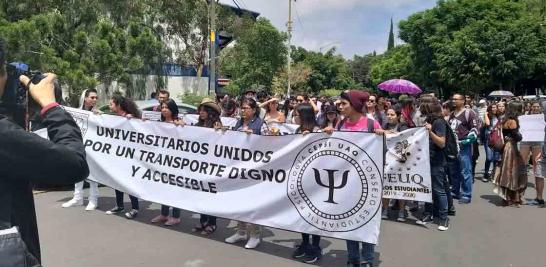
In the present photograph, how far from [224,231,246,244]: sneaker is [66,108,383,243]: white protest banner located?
34 cm

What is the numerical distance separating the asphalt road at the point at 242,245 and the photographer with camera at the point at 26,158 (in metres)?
3.29

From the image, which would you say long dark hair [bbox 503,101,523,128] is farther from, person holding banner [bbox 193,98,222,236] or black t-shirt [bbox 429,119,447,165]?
person holding banner [bbox 193,98,222,236]

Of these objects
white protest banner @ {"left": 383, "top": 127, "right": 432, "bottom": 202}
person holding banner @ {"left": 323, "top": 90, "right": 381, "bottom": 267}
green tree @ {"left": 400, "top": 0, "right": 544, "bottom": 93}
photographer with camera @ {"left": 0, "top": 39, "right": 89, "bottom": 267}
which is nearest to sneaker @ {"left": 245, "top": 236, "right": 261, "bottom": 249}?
person holding banner @ {"left": 323, "top": 90, "right": 381, "bottom": 267}

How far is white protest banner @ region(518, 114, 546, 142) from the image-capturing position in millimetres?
7988

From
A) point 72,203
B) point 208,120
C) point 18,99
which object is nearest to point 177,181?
point 208,120

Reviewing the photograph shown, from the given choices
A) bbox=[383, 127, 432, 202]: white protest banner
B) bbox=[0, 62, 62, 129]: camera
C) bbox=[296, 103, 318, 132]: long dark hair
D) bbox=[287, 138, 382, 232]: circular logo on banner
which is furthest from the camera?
bbox=[383, 127, 432, 202]: white protest banner

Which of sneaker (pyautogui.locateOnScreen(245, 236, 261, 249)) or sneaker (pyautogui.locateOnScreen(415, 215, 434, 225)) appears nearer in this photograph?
sneaker (pyautogui.locateOnScreen(245, 236, 261, 249))

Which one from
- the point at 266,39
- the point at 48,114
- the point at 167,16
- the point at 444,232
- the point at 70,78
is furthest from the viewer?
Result: the point at 266,39

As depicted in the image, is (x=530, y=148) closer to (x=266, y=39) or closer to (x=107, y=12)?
(x=107, y=12)

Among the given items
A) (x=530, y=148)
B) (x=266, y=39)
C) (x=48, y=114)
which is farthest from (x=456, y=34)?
(x=48, y=114)

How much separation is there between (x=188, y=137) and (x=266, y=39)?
27149mm

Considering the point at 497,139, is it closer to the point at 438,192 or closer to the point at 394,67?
the point at 438,192

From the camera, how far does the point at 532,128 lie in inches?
317

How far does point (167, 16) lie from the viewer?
2897 cm
